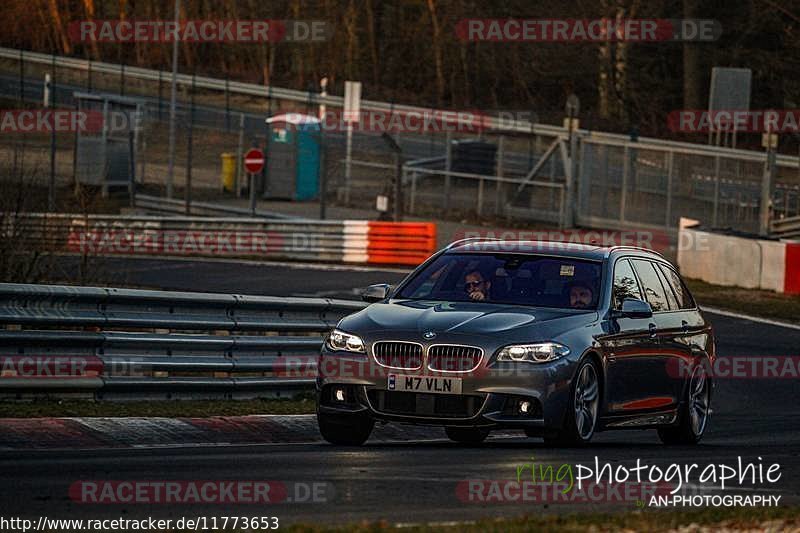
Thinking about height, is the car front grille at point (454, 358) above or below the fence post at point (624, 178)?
below

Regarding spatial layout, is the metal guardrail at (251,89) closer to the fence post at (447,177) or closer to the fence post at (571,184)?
the fence post at (447,177)

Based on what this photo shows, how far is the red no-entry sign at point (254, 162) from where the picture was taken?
38156mm

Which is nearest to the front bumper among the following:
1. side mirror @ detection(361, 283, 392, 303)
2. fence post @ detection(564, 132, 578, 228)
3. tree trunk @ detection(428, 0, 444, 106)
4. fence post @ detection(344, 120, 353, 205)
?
side mirror @ detection(361, 283, 392, 303)

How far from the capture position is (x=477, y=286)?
1158cm

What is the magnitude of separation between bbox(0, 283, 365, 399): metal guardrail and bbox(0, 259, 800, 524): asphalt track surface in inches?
87.3

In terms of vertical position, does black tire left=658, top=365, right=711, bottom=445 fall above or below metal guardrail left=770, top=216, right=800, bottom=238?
below

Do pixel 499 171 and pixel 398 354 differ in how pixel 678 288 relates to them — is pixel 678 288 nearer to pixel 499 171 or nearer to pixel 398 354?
pixel 398 354

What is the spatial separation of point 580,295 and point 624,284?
595mm

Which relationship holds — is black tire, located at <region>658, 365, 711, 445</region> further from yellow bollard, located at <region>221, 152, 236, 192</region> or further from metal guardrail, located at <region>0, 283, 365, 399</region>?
yellow bollard, located at <region>221, 152, 236, 192</region>

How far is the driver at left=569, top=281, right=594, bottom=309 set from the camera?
11.5 meters

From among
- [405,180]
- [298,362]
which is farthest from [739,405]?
[405,180]

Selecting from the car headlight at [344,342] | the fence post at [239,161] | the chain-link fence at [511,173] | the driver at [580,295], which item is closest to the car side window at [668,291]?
the driver at [580,295]

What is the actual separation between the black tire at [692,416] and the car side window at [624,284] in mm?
1008

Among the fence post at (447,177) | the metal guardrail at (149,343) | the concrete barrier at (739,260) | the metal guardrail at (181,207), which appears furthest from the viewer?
the fence post at (447,177)
